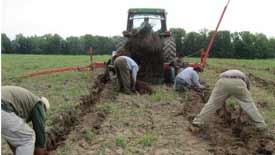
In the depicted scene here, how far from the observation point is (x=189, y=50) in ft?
134

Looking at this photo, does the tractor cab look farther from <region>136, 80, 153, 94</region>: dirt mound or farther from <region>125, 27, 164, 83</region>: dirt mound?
<region>136, 80, 153, 94</region>: dirt mound

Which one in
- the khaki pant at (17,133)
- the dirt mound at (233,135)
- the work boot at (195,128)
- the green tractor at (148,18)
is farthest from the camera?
the green tractor at (148,18)

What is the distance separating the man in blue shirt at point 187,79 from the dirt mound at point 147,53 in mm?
1205

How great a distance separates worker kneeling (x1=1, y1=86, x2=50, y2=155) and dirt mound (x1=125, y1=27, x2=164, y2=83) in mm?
8373

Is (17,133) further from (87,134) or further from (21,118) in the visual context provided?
(87,134)

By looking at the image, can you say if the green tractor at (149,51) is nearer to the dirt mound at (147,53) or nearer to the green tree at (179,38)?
the dirt mound at (147,53)

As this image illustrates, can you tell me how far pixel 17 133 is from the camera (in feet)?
16.8

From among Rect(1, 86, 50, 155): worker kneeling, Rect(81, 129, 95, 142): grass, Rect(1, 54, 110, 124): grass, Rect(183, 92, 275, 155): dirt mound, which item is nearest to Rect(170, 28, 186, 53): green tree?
Rect(1, 54, 110, 124): grass

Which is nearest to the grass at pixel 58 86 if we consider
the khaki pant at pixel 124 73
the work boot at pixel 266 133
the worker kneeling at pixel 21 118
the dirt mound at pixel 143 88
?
the khaki pant at pixel 124 73

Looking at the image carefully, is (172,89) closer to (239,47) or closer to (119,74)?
(119,74)

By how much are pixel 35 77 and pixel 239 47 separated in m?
26.6

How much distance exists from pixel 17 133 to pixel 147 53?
30.0ft

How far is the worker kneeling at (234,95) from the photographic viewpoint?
28.0 ft

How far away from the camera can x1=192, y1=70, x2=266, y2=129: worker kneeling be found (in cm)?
853
